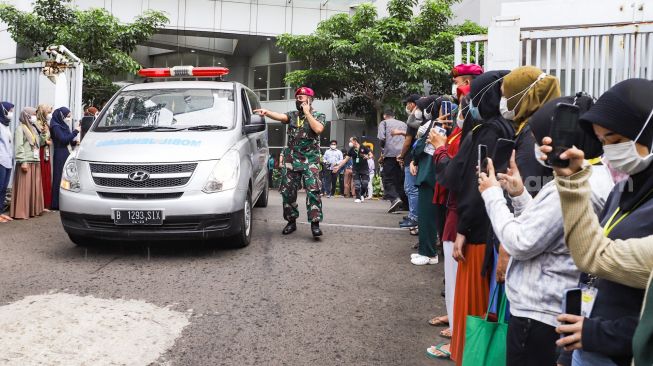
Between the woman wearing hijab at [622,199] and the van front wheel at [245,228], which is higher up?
the woman wearing hijab at [622,199]

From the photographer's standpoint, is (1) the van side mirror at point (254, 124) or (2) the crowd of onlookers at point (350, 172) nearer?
(1) the van side mirror at point (254, 124)

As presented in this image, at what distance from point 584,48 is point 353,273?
3.58 m

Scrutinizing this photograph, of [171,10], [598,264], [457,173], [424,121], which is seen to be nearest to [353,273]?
[424,121]

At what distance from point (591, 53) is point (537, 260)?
4753 mm

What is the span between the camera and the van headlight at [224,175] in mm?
5766

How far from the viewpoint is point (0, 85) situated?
10.1 m

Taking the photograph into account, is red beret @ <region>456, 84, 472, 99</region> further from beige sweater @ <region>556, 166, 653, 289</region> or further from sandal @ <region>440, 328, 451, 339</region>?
beige sweater @ <region>556, 166, 653, 289</region>

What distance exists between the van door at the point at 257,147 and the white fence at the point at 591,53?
3108mm

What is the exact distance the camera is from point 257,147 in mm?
7746

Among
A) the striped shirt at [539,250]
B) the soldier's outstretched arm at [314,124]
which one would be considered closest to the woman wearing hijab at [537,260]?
the striped shirt at [539,250]

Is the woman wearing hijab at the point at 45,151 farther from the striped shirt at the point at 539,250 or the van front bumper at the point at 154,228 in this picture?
the striped shirt at the point at 539,250

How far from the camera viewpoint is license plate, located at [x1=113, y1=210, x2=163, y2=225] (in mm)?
5574

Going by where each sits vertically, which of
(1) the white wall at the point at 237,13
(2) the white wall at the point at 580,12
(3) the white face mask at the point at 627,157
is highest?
(1) the white wall at the point at 237,13

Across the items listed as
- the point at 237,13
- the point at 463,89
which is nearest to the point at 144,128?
the point at 463,89
